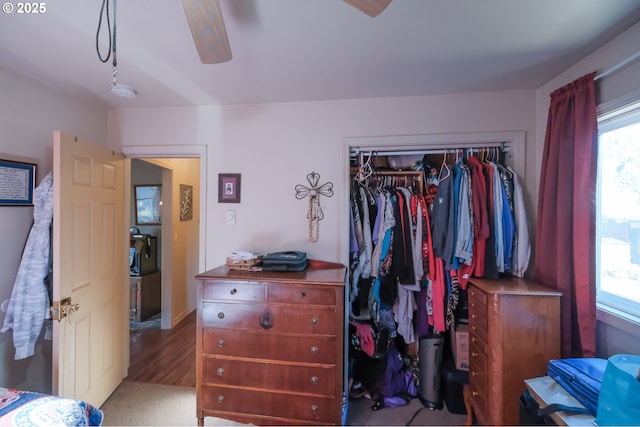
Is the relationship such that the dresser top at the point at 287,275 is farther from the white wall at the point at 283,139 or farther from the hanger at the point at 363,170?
the hanger at the point at 363,170

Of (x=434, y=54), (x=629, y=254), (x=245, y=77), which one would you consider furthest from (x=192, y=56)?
(x=629, y=254)

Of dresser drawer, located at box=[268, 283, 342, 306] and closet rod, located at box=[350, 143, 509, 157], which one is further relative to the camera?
closet rod, located at box=[350, 143, 509, 157]

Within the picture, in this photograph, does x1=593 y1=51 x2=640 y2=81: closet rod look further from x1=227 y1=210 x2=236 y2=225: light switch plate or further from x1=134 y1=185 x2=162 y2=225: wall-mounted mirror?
x1=134 y1=185 x2=162 y2=225: wall-mounted mirror

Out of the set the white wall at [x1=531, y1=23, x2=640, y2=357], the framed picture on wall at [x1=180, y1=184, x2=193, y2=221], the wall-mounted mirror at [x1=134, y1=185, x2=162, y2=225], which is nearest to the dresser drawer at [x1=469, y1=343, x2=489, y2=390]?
the white wall at [x1=531, y1=23, x2=640, y2=357]

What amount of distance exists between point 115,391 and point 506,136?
3663mm

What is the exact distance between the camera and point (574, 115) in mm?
1499

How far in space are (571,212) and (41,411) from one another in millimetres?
2637

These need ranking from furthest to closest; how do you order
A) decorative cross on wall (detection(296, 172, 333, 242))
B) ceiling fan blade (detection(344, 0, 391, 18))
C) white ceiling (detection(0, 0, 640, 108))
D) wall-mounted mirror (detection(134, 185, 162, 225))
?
1. wall-mounted mirror (detection(134, 185, 162, 225))
2. decorative cross on wall (detection(296, 172, 333, 242))
3. white ceiling (detection(0, 0, 640, 108))
4. ceiling fan blade (detection(344, 0, 391, 18))

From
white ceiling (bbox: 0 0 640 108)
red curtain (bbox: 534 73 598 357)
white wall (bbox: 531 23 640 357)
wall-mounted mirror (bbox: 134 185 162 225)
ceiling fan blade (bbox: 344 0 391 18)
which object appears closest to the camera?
ceiling fan blade (bbox: 344 0 391 18)

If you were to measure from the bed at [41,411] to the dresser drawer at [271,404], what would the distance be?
697mm

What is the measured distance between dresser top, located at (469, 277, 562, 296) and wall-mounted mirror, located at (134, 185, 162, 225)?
396 cm

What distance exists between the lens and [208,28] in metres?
0.92

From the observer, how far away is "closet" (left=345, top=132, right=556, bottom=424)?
1805 mm

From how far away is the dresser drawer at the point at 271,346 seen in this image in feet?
4.97
